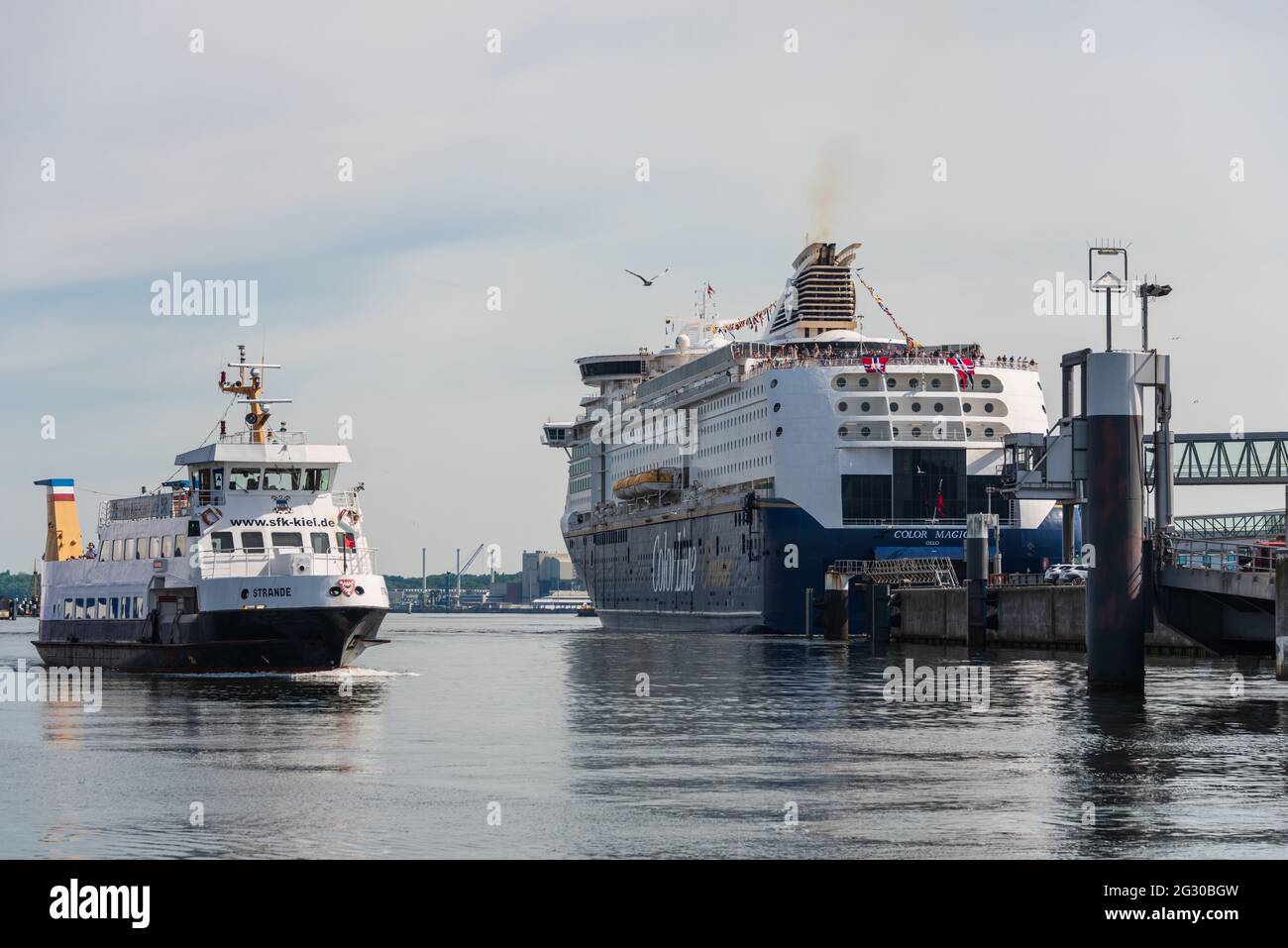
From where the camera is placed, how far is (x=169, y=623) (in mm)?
53875

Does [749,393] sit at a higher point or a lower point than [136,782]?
higher

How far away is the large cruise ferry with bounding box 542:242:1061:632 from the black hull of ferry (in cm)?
3935

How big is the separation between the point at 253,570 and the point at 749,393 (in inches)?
1959

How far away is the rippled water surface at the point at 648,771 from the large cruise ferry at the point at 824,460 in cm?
3724

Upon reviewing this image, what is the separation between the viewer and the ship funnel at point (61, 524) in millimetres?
64875

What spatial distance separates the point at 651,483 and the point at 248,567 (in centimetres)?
6371

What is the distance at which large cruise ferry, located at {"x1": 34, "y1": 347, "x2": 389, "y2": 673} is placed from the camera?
5144 centimetres

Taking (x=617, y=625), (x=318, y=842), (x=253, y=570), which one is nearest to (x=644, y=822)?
(x=318, y=842)

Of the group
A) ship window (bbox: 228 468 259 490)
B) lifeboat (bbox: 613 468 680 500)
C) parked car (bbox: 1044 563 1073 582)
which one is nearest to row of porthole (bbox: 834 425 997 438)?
parked car (bbox: 1044 563 1073 582)

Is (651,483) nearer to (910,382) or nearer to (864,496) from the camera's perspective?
(864,496)

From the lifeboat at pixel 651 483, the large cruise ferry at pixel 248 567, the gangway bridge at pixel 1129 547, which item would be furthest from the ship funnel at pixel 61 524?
the lifeboat at pixel 651 483

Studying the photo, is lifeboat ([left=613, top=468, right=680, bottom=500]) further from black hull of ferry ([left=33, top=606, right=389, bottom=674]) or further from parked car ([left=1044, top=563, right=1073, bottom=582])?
black hull of ferry ([left=33, top=606, right=389, bottom=674])

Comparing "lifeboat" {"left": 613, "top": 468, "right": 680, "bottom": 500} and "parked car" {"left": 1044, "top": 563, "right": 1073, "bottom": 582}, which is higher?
"lifeboat" {"left": 613, "top": 468, "right": 680, "bottom": 500}
